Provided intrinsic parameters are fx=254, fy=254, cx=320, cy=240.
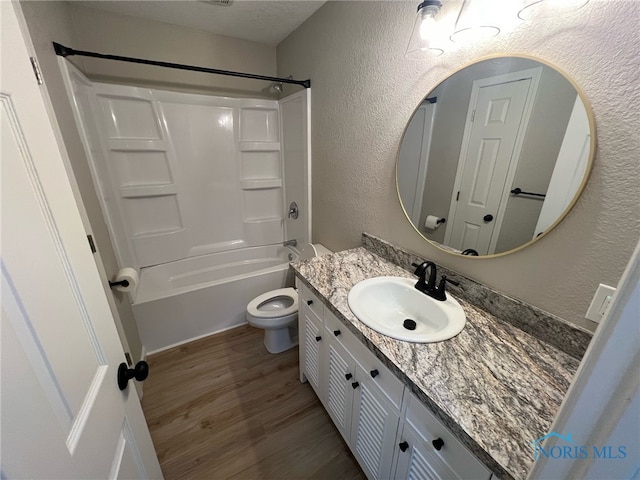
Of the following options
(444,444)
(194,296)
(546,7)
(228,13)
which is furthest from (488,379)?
(228,13)

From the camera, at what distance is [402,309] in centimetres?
119

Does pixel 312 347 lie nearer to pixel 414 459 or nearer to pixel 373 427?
pixel 373 427

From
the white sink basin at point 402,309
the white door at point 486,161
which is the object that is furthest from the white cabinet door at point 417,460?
the white door at point 486,161

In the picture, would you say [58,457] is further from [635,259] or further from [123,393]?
[635,259]

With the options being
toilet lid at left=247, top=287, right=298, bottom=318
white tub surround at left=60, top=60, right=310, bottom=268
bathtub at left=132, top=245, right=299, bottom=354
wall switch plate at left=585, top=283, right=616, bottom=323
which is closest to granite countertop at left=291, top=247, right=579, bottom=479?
wall switch plate at left=585, top=283, right=616, bottom=323

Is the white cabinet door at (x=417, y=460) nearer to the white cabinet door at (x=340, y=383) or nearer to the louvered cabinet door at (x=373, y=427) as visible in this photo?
the louvered cabinet door at (x=373, y=427)

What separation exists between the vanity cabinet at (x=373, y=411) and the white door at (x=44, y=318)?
759mm

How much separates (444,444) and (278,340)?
1.41m

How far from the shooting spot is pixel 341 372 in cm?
115

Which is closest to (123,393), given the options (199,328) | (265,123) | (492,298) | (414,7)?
(492,298)

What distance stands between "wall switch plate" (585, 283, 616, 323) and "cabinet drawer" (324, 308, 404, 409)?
63 cm

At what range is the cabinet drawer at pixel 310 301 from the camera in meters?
1.24

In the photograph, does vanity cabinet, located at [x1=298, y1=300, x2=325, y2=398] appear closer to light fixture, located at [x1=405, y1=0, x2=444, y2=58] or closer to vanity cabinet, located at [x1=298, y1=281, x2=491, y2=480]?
vanity cabinet, located at [x1=298, y1=281, x2=491, y2=480]

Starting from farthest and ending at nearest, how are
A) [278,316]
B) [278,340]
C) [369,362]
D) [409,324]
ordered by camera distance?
[278,340], [278,316], [409,324], [369,362]
